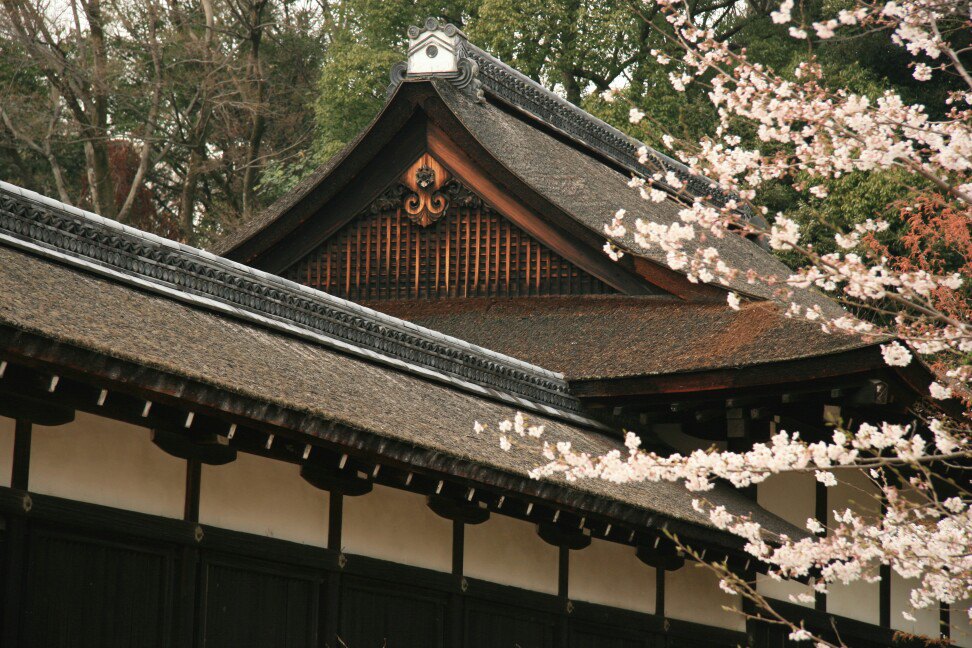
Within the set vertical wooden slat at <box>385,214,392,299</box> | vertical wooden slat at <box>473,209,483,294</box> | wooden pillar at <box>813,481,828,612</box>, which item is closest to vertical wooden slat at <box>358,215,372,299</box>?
vertical wooden slat at <box>385,214,392,299</box>

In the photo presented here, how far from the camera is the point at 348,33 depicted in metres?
31.7

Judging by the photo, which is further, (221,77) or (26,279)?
(221,77)

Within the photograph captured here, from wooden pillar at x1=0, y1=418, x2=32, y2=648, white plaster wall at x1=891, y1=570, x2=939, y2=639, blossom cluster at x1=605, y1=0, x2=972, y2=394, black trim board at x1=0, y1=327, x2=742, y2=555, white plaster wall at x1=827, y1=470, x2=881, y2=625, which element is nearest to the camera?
black trim board at x1=0, y1=327, x2=742, y2=555

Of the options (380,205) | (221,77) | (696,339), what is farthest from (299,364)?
(221,77)

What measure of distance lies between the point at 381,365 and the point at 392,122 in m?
5.20

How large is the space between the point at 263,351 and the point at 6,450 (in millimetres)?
2153

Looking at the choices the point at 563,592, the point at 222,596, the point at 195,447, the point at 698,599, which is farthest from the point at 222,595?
the point at 698,599

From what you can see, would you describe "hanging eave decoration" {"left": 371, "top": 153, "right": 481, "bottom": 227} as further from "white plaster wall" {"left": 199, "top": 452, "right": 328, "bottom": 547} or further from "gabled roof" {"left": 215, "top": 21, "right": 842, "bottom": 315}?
"white plaster wall" {"left": 199, "top": 452, "right": 328, "bottom": 547}

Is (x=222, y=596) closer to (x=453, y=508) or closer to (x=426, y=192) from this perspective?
(x=453, y=508)

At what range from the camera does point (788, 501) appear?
1303cm

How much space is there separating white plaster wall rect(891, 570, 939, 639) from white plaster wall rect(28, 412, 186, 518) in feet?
29.0

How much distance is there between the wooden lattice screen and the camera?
14.5m

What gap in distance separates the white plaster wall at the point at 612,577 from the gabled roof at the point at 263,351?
0.71 m

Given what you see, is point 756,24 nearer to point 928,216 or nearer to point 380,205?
point 928,216
